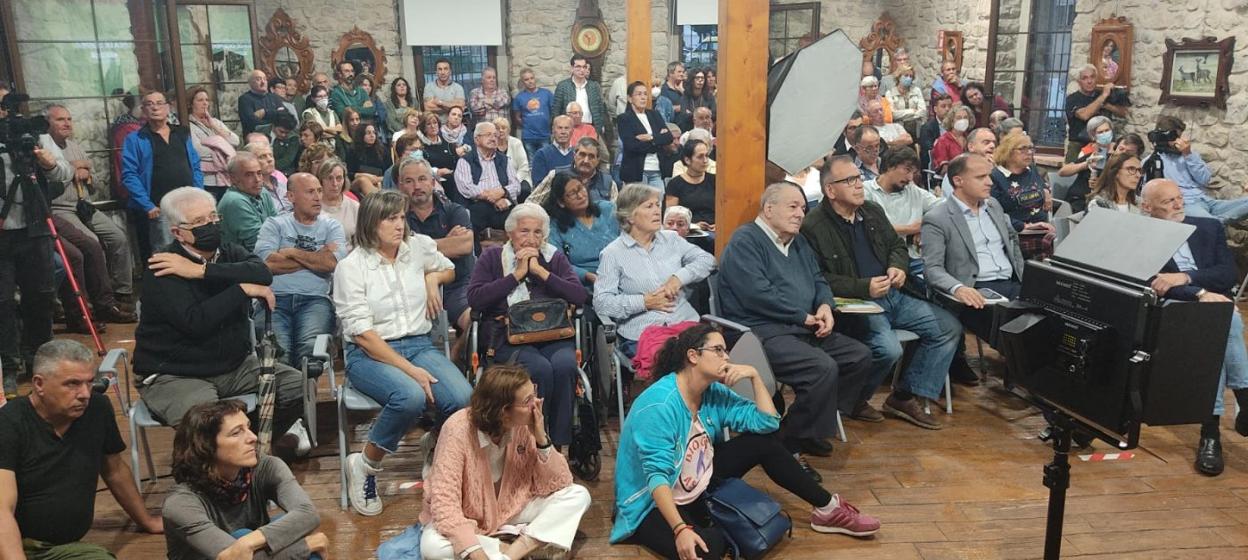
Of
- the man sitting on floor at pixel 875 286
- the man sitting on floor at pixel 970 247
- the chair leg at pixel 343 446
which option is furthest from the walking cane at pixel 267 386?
the man sitting on floor at pixel 970 247

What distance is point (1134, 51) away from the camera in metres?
7.78

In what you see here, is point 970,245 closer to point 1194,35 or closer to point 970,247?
point 970,247

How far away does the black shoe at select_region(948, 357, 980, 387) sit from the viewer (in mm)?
4918

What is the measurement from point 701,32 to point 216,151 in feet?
22.0

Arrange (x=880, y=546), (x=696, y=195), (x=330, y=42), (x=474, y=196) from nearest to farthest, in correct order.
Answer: (x=880, y=546), (x=696, y=195), (x=474, y=196), (x=330, y=42)

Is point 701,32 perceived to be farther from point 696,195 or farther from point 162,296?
point 162,296

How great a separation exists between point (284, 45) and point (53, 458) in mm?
8925

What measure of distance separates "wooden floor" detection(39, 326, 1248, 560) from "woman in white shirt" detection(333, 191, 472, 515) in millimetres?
252

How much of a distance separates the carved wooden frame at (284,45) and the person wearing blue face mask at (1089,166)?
7.93 meters

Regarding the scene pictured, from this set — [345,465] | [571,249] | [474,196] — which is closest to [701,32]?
[474,196]

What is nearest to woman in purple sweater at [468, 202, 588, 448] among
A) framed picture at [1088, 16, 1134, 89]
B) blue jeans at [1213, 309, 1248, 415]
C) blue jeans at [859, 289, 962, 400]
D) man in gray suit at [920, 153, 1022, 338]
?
blue jeans at [859, 289, 962, 400]

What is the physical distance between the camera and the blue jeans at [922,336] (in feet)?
14.2

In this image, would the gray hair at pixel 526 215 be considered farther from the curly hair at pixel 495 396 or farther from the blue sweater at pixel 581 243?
the curly hair at pixel 495 396

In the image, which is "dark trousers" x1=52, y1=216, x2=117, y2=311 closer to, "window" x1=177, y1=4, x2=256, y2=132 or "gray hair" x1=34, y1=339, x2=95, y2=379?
"gray hair" x1=34, y1=339, x2=95, y2=379
